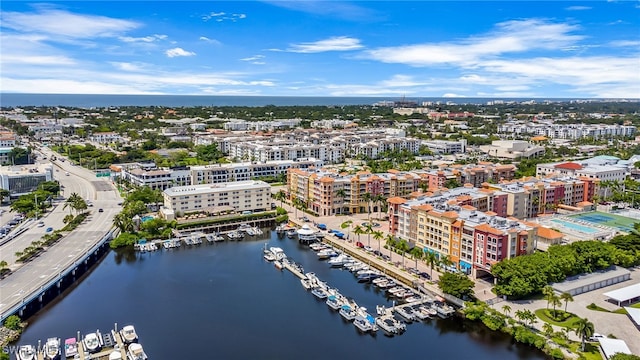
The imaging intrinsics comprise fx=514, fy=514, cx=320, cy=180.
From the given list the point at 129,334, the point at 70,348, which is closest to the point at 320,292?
the point at 129,334

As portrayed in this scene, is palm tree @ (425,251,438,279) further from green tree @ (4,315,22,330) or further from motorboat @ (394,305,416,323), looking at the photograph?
green tree @ (4,315,22,330)

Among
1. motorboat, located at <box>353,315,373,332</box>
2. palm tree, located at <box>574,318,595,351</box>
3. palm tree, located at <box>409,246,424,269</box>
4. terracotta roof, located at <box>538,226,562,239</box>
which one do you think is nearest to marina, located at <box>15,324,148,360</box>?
motorboat, located at <box>353,315,373,332</box>

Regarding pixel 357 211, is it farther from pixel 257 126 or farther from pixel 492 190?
pixel 257 126

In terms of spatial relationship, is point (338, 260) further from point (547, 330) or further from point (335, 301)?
point (547, 330)

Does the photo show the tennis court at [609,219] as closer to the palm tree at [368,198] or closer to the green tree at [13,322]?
the palm tree at [368,198]

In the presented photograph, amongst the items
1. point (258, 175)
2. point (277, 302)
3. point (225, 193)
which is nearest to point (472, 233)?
point (277, 302)
